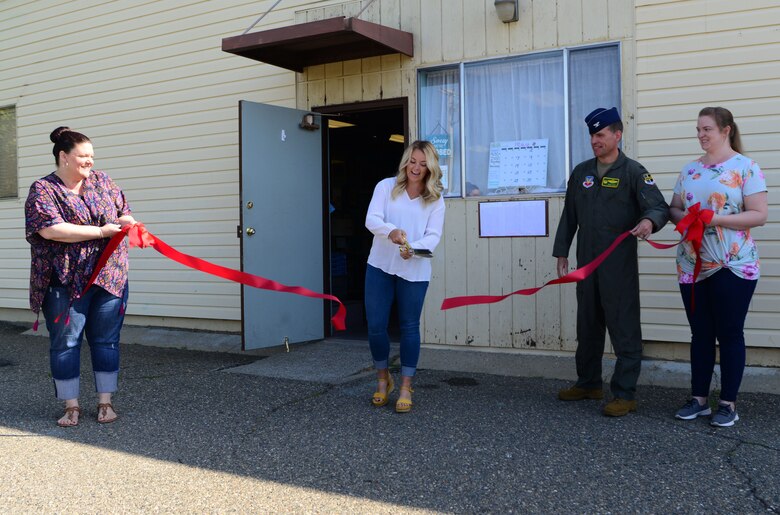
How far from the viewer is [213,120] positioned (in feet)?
25.5

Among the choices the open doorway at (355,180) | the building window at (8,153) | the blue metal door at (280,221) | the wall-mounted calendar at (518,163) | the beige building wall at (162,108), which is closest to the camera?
the wall-mounted calendar at (518,163)

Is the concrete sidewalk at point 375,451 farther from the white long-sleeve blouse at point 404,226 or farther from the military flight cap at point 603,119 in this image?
the military flight cap at point 603,119

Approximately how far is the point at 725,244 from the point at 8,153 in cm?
950

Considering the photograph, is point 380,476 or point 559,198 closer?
point 380,476

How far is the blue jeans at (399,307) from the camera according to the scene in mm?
4496

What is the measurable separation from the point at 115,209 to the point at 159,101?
4.12 meters

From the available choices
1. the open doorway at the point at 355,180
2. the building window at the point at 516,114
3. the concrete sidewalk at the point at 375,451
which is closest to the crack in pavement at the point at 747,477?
the concrete sidewalk at the point at 375,451

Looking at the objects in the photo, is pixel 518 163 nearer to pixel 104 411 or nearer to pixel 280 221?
pixel 280 221

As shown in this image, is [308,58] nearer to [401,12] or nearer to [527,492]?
[401,12]

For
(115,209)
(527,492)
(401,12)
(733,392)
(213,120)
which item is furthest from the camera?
(213,120)

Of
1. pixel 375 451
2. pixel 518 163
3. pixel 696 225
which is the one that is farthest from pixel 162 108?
pixel 696 225

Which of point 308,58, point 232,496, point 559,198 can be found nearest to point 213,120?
point 308,58

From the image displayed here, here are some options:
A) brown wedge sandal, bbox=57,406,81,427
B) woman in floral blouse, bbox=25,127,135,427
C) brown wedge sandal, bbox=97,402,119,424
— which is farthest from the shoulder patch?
brown wedge sandal, bbox=57,406,81,427

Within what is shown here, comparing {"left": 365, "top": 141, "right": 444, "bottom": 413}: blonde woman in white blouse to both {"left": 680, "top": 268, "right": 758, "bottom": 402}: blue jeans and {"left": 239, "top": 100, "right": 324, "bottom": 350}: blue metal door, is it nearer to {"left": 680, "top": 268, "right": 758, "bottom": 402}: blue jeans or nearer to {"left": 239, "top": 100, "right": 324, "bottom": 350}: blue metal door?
{"left": 680, "top": 268, "right": 758, "bottom": 402}: blue jeans
